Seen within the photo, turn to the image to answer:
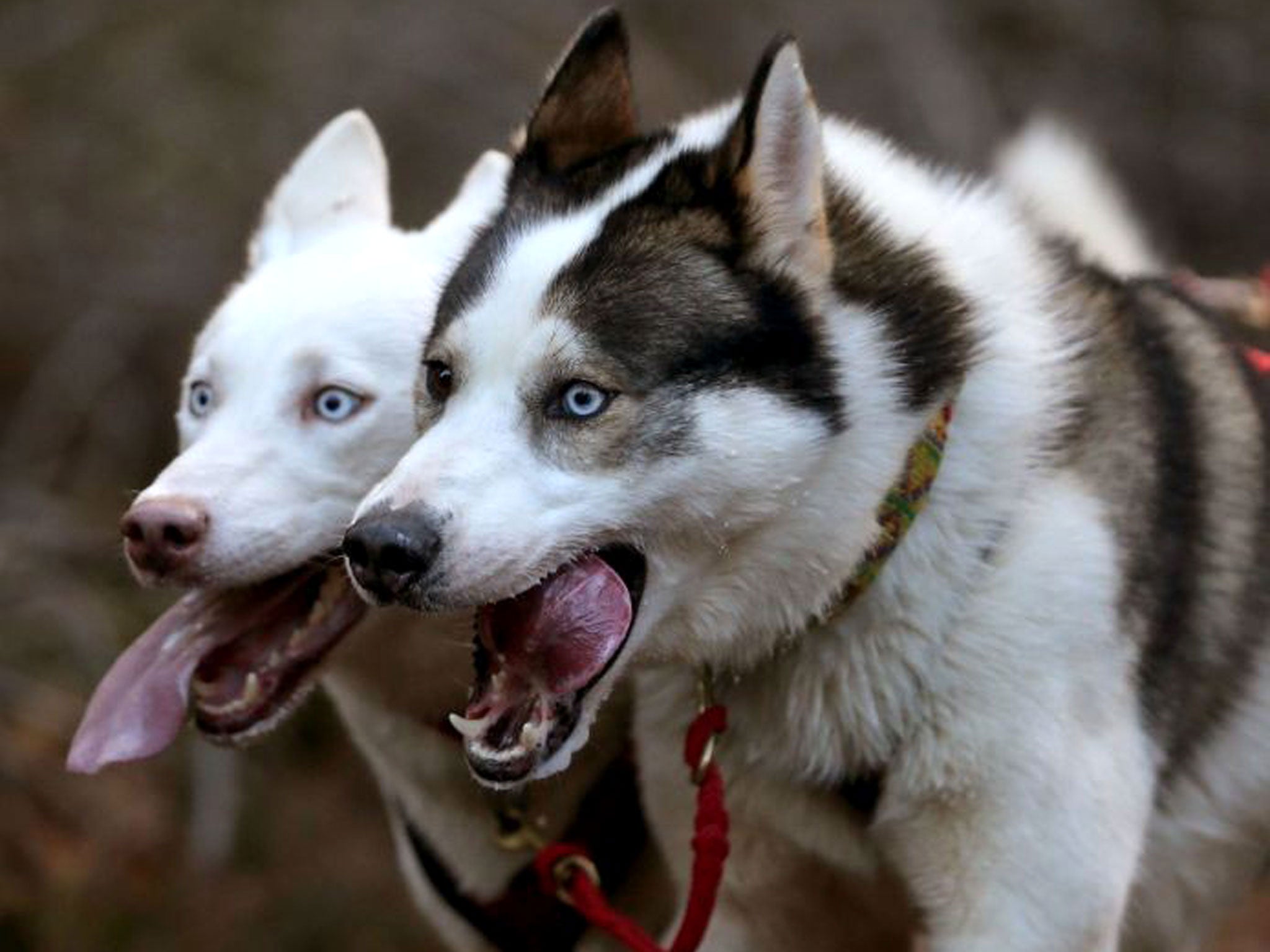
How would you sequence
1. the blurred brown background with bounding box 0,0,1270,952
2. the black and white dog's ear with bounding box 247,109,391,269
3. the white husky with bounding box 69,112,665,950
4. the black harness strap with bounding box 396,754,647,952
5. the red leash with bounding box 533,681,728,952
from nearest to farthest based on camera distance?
the red leash with bounding box 533,681,728,952
the white husky with bounding box 69,112,665,950
the black harness strap with bounding box 396,754,647,952
the black and white dog's ear with bounding box 247,109,391,269
the blurred brown background with bounding box 0,0,1270,952

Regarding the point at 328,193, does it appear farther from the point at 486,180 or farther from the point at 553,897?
the point at 553,897

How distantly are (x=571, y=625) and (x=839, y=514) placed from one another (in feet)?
1.44

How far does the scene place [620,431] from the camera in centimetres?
290

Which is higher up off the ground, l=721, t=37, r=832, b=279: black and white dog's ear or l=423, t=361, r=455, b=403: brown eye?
l=721, t=37, r=832, b=279: black and white dog's ear

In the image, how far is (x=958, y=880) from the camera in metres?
3.16

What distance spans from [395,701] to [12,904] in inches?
123

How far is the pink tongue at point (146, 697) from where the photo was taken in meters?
3.60

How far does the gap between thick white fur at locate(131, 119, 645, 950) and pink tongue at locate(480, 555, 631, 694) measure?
2.18ft

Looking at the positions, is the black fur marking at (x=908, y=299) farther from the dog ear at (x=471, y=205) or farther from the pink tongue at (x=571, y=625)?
the dog ear at (x=471, y=205)

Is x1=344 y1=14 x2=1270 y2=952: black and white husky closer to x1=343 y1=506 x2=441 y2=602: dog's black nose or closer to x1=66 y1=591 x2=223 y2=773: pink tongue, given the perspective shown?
x1=343 y1=506 x2=441 y2=602: dog's black nose

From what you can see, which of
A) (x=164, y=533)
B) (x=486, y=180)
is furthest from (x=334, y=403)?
(x=486, y=180)

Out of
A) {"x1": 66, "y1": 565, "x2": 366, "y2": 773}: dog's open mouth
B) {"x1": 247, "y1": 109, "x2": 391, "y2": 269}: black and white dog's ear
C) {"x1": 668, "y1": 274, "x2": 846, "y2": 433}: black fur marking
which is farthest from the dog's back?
{"x1": 247, "y1": 109, "x2": 391, "y2": 269}: black and white dog's ear

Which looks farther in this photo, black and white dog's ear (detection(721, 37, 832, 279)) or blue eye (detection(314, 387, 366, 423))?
blue eye (detection(314, 387, 366, 423))

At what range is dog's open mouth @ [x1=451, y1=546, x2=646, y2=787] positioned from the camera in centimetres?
293
